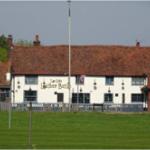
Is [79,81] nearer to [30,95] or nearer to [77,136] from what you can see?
[30,95]

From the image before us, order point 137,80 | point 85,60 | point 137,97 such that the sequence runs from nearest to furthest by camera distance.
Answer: point 137,97 < point 137,80 < point 85,60

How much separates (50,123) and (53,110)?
2444cm

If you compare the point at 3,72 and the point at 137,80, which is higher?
the point at 3,72

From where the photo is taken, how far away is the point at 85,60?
89188mm

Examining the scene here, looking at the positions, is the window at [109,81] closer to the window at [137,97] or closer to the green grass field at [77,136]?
the window at [137,97]

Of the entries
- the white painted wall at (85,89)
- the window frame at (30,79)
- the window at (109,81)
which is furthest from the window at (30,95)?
the window at (109,81)

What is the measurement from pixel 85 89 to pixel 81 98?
1.15 meters

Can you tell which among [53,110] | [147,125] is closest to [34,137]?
[147,125]

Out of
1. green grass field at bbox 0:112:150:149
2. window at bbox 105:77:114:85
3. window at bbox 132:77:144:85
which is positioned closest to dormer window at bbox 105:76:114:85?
window at bbox 105:77:114:85

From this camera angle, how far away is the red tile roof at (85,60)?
286 feet

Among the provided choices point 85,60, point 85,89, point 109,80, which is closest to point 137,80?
point 109,80

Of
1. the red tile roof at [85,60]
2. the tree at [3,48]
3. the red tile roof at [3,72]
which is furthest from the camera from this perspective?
the tree at [3,48]

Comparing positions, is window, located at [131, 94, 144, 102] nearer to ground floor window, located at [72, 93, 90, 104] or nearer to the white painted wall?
the white painted wall

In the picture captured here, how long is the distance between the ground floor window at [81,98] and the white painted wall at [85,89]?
353mm
